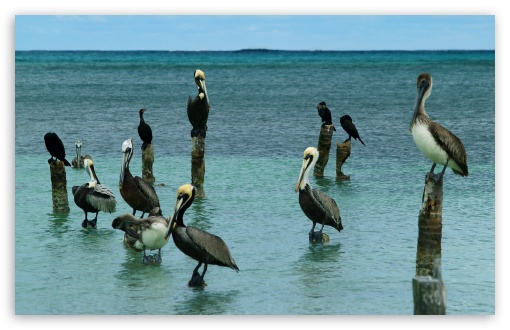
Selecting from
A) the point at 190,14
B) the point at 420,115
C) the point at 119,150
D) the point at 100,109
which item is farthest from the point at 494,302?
the point at 100,109

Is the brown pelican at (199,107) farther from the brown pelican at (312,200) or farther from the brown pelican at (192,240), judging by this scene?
the brown pelican at (192,240)

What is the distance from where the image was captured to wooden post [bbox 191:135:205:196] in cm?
1545

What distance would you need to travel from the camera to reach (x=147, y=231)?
11320mm

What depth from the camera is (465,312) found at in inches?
397

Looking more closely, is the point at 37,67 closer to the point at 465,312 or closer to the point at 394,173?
the point at 394,173

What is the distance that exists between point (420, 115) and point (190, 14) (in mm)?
2762

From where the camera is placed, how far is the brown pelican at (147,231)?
11236mm

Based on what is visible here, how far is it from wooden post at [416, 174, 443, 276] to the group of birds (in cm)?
12

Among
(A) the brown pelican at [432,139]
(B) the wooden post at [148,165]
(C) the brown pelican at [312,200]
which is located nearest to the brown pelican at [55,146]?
(B) the wooden post at [148,165]

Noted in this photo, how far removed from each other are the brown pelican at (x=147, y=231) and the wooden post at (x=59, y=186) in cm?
254

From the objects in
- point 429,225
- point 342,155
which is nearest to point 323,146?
point 342,155

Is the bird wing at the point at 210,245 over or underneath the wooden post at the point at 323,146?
underneath

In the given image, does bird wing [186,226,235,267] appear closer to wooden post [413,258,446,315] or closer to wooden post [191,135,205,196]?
wooden post [413,258,446,315]

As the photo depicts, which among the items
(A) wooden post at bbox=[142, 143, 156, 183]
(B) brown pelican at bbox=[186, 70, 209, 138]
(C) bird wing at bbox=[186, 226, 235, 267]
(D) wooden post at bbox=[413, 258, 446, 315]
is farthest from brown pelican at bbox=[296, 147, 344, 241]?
(A) wooden post at bbox=[142, 143, 156, 183]
